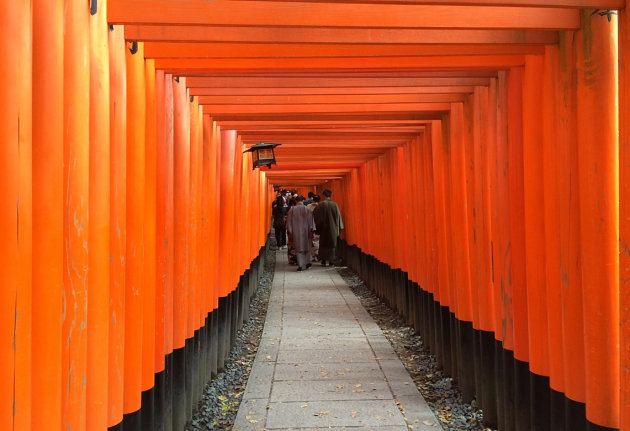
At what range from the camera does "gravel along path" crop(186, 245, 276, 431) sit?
5.34 metres

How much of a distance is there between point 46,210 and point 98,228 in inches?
24.5

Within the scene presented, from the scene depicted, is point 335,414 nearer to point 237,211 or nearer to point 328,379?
point 328,379

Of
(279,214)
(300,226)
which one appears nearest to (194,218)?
(300,226)

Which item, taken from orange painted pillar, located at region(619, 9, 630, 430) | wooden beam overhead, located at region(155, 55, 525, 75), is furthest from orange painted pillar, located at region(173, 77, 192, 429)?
orange painted pillar, located at region(619, 9, 630, 430)

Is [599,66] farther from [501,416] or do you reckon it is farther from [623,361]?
[501,416]

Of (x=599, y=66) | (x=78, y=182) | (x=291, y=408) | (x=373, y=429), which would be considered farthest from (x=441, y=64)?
(x=291, y=408)

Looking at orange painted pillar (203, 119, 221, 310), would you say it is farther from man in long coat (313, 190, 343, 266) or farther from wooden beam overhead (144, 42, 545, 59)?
man in long coat (313, 190, 343, 266)

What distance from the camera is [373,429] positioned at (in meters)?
4.95

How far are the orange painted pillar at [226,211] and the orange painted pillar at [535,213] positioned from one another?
397 cm

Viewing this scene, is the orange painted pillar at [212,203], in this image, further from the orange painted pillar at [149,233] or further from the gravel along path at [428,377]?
the gravel along path at [428,377]

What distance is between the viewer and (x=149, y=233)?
3750 mm

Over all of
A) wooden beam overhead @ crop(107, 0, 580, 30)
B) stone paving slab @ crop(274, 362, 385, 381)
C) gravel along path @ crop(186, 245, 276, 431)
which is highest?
wooden beam overhead @ crop(107, 0, 580, 30)

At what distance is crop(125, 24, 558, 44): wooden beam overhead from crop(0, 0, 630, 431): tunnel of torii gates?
0.01 m

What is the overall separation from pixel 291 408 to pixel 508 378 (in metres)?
1.95
